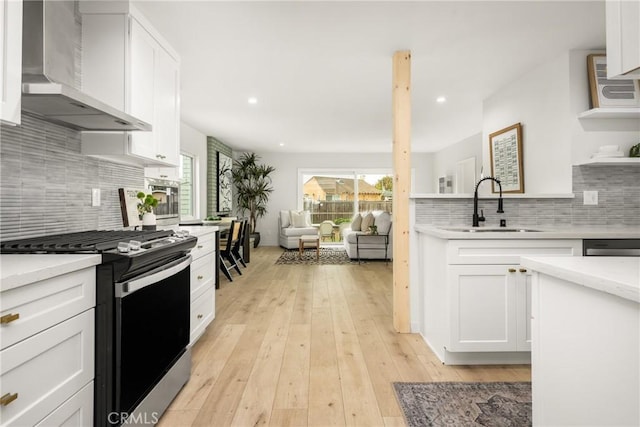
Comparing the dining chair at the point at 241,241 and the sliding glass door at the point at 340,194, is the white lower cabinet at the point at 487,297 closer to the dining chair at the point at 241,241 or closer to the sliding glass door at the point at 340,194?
the dining chair at the point at 241,241

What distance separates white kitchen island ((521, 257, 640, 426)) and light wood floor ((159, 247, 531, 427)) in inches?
33.9

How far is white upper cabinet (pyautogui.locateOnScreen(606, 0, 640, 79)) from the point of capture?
91cm

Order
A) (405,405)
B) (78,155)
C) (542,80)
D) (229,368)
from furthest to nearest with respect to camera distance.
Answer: (542,80), (229,368), (78,155), (405,405)

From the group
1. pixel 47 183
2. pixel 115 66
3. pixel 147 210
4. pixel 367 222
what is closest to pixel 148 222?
pixel 147 210

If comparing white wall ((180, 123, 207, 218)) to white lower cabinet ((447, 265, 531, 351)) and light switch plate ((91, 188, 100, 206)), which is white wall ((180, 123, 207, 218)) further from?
white lower cabinet ((447, 265, 531, 351))

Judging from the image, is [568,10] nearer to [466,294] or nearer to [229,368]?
[466,294]

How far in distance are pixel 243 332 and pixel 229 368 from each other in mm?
654

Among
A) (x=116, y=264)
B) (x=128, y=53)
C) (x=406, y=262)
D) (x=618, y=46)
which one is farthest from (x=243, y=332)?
(x=618, y=46)

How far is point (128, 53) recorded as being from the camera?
7.19ft

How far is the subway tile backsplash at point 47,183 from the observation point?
1.64m

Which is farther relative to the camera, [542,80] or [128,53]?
[542,80]

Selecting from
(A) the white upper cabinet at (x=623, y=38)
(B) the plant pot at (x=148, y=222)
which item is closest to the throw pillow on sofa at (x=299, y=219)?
(B) the plant pot at (x=148, y=222)

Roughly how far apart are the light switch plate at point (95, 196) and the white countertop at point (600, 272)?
2.42 m

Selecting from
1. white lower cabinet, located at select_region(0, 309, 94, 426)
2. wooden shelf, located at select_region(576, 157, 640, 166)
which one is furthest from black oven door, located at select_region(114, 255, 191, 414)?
wooden shelf, located at select_region(576, 157, 640, 166)
